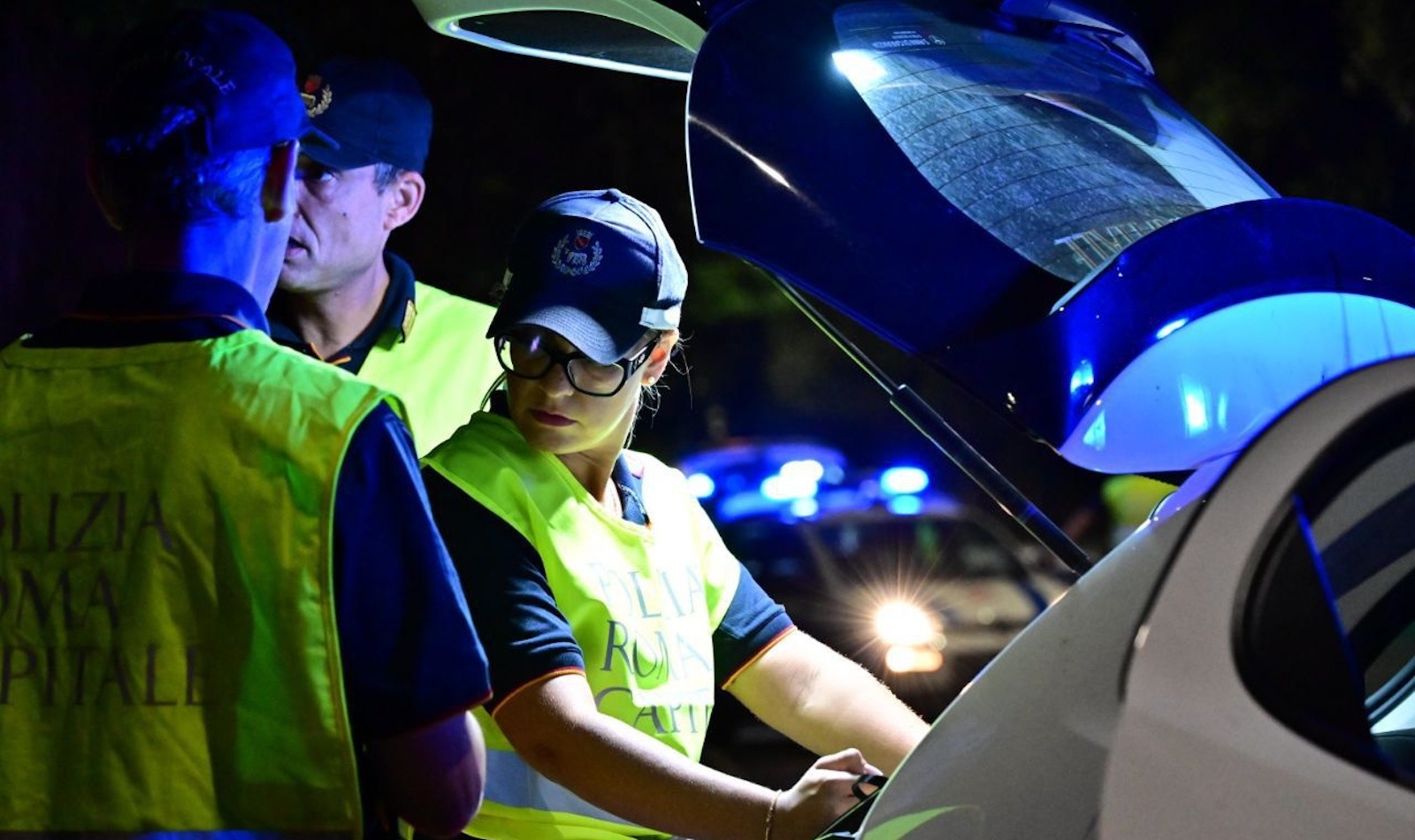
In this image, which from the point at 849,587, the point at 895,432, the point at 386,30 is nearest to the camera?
the point at 849,587

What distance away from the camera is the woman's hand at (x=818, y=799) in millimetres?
2676

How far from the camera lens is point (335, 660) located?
7.10 feet

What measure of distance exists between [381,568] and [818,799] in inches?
31.0

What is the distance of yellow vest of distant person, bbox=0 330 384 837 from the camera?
2.16m

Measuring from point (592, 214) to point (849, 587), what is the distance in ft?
17.0

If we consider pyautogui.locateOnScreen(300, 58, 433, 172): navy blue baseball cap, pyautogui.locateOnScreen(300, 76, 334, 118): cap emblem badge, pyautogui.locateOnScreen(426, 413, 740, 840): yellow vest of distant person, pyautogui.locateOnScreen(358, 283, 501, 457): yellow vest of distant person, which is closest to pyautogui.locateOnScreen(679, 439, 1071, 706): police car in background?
pyautogui.locateOnScreen(358, 283, 501, 457): yellow vest of distant person

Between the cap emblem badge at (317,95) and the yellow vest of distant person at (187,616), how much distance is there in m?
2.14

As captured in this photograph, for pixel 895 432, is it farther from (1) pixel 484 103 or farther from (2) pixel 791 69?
(2) pixel 791 69

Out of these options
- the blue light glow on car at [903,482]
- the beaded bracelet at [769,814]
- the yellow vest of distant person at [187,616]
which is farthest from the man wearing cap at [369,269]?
the blue light glow on car at [903,482]

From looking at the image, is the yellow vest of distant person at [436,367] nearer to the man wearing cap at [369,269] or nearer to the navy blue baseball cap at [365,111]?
the man wearing cap at [369,269]

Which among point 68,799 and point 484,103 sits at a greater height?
point 68,799

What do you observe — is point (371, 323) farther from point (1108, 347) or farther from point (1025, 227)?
point (1108, 347)

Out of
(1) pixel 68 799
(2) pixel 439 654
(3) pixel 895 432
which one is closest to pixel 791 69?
(2) pixel 439 654

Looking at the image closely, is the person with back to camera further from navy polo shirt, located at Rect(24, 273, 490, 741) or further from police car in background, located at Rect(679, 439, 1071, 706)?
police car in background, located at Rect(679, 439, 1071, 706)
